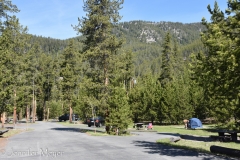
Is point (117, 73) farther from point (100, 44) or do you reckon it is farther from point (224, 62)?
point (224, 62)

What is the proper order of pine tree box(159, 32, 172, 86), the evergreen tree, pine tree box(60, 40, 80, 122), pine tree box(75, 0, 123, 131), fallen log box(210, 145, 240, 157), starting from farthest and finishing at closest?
pine tree box(159, 32, 172, 86)
pine tree box(60, 40, 80, 122)
pine tree box(75, 0, 123, 131)
fallen log box(210, 145, 240, 157)
the evergreen tree

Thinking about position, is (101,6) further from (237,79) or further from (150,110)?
(150,110)

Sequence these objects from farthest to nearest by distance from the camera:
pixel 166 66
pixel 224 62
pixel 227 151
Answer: pixel 166 66 → pixel 227 151 → pixel 224 62

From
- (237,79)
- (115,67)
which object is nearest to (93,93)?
(115,67)

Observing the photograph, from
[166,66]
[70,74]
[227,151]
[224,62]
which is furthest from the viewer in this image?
[166,66]

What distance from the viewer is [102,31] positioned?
88.0 ft

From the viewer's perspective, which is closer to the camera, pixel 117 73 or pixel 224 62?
pixel 224 62

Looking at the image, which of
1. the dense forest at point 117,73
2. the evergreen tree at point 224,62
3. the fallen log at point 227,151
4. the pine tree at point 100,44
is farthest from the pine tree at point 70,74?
the evergreen tree at point 224,62

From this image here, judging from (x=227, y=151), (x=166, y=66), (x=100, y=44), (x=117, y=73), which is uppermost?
(x=166, y=66)

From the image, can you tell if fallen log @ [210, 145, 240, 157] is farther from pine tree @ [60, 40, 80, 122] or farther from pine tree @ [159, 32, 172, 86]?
pine tree @ [159, 32, 172, 86]

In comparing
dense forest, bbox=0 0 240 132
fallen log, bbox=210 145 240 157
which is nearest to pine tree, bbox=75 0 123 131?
dense forest, bbox=0 0 240 132

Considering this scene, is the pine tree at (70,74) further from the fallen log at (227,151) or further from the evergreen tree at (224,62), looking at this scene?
the evergreen tree at (224,62)

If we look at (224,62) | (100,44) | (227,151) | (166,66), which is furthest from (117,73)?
(166,66)

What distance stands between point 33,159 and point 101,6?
20065 millimetres
